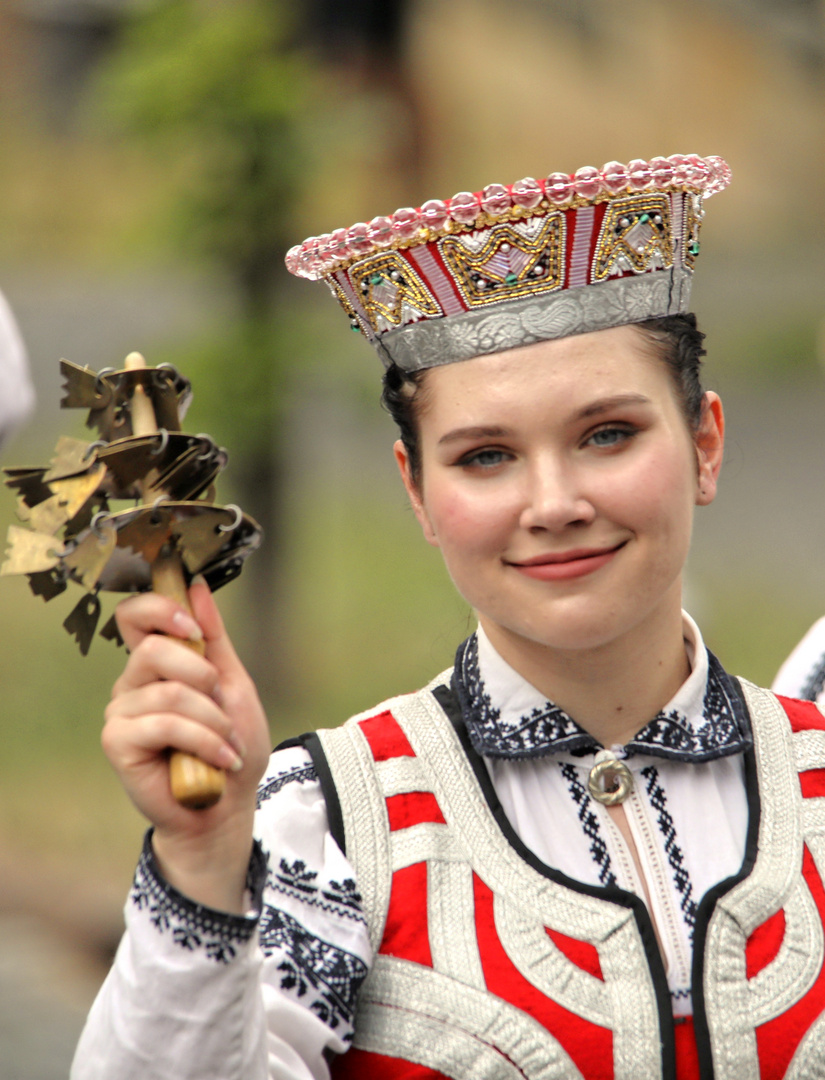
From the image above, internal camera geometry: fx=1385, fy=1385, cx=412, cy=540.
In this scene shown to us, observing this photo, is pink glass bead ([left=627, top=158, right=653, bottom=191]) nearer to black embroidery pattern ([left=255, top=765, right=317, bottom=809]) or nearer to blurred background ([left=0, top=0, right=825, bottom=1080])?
black embroidery pattern ([left=255, top=765, right=317, bottom=809])

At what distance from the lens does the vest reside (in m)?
1.62

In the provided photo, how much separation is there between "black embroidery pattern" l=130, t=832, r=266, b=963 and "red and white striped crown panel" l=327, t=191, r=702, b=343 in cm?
80

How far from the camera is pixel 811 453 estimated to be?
11.3 meters

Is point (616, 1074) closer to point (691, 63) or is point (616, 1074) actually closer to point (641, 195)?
point (641, 195)

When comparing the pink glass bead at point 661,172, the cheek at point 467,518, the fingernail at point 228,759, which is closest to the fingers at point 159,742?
the fingernail at point 228,759

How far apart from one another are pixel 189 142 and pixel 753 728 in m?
4.67

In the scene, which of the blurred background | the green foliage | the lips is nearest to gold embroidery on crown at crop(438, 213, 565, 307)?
the lips

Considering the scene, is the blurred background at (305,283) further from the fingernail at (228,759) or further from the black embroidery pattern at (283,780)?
the fingernail at (228,759)

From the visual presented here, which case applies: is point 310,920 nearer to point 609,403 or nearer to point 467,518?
point 467,518

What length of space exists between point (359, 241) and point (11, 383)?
1.55 feet

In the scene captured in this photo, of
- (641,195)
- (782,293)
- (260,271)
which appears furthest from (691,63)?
(641,195)

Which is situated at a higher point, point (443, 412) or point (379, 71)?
point (379, 71)

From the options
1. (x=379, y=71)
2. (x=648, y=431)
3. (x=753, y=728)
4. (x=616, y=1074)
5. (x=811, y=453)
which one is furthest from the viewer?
(x=379, y=71)

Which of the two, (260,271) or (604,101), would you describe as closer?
(260,271)
